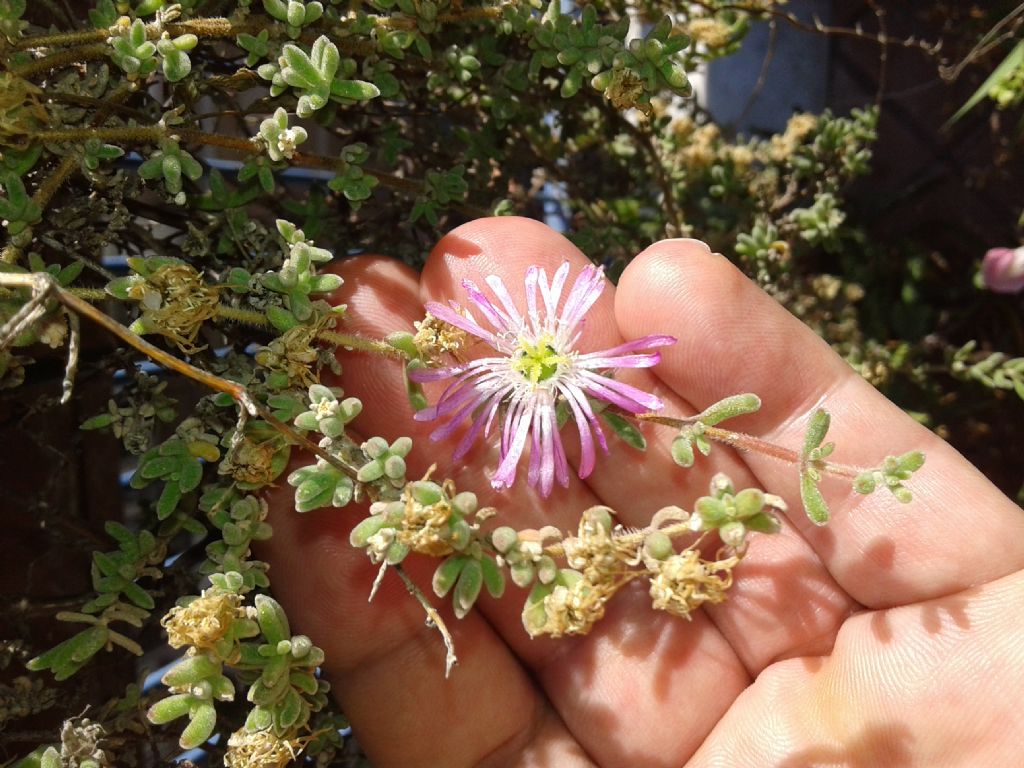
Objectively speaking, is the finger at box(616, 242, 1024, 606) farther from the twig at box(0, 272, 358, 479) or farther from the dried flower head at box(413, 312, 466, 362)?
the twig at box(0, 272, 358, 479)

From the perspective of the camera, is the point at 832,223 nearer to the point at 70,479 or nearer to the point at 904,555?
the point at 904,555

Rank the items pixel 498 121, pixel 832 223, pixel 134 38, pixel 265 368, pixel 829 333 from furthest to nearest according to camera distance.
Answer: pixel 829 333 < pixel 832 223 < pixel 498 121 < pixel 265 368 < pixel 134 38

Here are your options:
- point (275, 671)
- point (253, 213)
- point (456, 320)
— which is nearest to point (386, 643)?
point (275, 671)

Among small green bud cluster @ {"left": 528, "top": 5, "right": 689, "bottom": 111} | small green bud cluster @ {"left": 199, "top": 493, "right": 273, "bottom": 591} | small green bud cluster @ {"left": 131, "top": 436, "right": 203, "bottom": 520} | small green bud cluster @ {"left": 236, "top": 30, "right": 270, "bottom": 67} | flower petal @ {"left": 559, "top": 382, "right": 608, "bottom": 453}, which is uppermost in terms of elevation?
small green bud cluster @ {"left": 528, "top": 5, "right": 689, "bottom": 111}

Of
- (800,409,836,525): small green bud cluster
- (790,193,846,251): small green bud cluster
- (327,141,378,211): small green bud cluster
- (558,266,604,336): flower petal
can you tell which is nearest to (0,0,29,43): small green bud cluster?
(327,141,378,211): small green bud cluster

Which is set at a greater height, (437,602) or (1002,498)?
(1002,498)

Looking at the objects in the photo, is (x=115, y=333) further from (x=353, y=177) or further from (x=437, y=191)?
(x=437, y=191)

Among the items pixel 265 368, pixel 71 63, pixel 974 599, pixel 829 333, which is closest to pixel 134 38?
pixel 71 63
